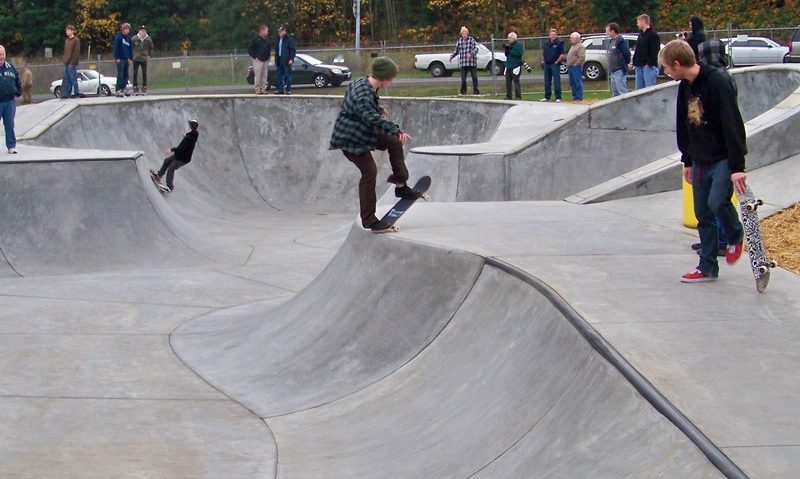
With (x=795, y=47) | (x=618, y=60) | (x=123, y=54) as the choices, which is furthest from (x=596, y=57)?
(x=123, y=54)

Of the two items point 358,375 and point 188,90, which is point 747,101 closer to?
point 358,375

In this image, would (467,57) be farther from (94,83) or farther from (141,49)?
(94,83)

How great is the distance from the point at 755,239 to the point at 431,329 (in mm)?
2375

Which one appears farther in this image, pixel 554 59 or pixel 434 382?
pixel 554 59

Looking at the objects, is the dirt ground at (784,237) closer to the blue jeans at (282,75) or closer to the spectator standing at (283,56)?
the spectator standing at (283,56)

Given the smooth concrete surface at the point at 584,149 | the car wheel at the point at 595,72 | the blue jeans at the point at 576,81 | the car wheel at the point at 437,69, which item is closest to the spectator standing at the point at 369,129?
the smooth concrete surface at the point at 584,149

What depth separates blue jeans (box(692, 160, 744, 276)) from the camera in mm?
6773

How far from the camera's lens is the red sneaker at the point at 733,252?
276 inches

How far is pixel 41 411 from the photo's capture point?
7.61 meters

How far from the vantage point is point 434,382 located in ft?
22.7

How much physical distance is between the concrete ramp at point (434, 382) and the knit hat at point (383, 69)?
1373 millimetres

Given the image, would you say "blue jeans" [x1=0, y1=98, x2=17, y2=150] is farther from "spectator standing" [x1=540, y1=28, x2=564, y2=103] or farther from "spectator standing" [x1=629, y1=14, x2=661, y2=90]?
"spectator standing" [x1=540, y1=28, x2=564, y2=103]

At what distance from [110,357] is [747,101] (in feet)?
34.9

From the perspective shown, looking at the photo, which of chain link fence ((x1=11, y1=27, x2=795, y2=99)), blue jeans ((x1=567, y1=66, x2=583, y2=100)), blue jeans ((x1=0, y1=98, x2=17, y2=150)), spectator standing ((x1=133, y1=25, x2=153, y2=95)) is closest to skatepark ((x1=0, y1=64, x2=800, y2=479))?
blue jeans ((x1=0, y1=98, x2=17, y2=150))
